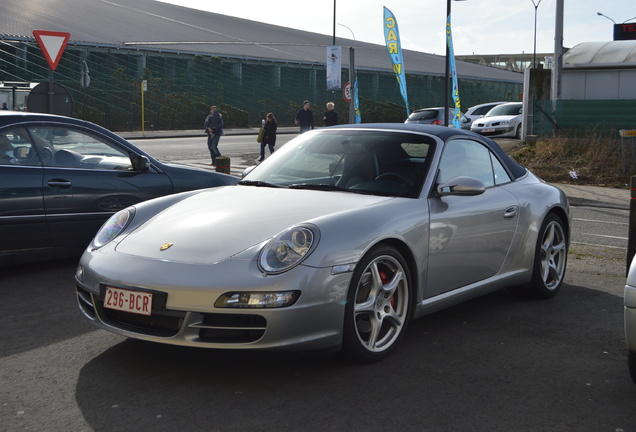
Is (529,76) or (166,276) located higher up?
(529,76)

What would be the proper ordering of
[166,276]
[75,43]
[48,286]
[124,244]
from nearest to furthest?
[166,276] → [124,244] → [48,286] → [75,43]

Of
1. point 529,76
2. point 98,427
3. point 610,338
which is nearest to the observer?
point 98,427

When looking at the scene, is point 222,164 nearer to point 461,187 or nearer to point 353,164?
point 353,164

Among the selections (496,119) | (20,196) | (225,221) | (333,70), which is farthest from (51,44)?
(496,119)

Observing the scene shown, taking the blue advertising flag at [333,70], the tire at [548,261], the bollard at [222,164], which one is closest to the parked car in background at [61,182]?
the bollard at [222,164]

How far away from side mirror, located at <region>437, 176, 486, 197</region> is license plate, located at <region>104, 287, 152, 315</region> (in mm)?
Answer: 2044

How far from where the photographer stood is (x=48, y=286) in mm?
6738

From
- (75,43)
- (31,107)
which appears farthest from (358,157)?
(75,43)

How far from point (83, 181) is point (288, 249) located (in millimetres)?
3576

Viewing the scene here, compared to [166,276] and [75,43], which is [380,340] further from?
[75,43]

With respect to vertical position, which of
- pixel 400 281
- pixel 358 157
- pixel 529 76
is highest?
pixel 529 76

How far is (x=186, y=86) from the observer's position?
50781 millimetres

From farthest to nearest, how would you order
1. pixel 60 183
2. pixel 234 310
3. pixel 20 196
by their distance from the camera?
pixel 60 183
pixel 20 196
pixel 234 310

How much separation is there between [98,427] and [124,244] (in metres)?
1.32
